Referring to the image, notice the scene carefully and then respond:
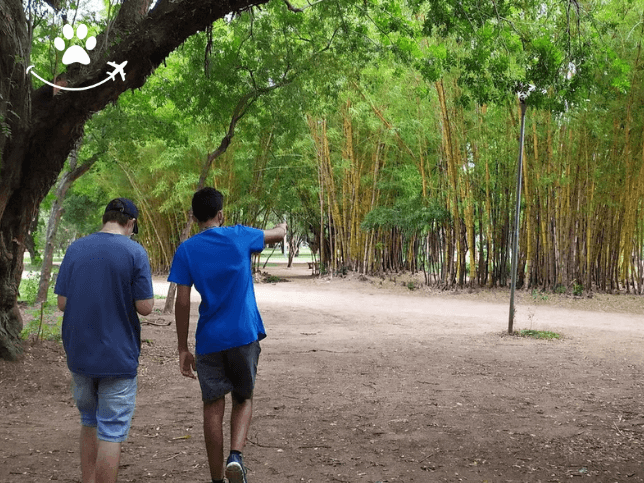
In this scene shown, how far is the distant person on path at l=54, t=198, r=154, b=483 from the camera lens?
8.07ft

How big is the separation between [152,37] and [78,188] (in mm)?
18710

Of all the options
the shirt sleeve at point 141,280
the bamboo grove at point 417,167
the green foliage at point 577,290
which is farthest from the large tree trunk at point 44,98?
the green foliage at point 577,290

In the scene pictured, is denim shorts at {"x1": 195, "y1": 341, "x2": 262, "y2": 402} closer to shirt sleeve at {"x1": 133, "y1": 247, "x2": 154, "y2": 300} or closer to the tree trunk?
shirt sleeve at {"x1": 133, "y1": 247, "x2": 154, "y2": 300}

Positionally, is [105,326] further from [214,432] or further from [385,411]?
[385,411]

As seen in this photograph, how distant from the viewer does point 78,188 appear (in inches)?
898

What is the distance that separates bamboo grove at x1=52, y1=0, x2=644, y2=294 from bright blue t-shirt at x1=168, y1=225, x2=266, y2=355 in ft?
16.3

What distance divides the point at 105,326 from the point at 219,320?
48 centimetres

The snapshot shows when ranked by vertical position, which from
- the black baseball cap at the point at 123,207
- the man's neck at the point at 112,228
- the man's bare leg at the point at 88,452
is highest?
the black baseball cap at the point at 123,207

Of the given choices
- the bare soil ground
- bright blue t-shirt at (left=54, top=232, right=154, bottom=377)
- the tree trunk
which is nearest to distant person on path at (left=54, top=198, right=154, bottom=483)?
bright blue t-shirt at (left=54, top=232, right=154, bottom=377)

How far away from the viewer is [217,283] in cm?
279

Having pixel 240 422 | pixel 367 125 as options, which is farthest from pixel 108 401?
pixel 367 125

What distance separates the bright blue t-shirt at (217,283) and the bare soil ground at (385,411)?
925 millimetres

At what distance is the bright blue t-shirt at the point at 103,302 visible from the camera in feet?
8.07

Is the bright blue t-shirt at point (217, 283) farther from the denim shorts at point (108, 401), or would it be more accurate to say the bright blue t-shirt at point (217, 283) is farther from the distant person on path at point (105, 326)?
the denim shorts at point (108, 401)
